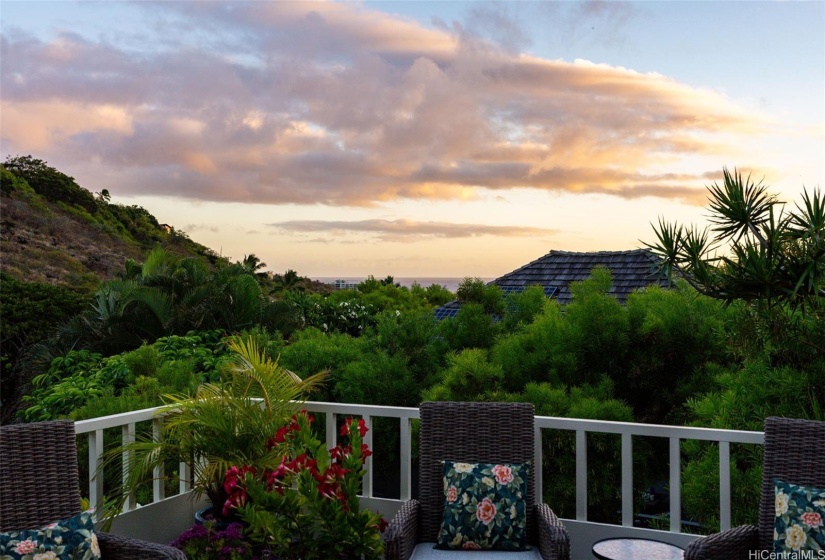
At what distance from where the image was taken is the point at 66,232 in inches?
918

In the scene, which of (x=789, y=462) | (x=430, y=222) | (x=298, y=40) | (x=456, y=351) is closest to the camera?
(x=789, y=462)

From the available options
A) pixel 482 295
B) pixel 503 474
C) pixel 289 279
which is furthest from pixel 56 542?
pixel 289 279

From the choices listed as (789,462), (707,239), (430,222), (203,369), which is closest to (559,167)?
(430,222)

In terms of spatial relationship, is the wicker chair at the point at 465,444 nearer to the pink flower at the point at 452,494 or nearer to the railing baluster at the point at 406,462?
the pink flower at the point at 452,494

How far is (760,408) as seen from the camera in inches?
173

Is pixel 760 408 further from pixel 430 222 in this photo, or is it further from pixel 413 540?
pixel 430 222

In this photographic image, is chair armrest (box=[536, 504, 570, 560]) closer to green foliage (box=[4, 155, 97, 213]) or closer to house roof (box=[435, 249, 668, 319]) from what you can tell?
house roof (box=[435, 249, 668, 319])

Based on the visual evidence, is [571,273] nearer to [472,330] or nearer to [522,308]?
[522,308]

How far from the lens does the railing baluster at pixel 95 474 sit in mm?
3498

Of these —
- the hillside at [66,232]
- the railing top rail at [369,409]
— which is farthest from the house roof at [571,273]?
the hillside at [66,232]

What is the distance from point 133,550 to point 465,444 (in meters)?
1.56

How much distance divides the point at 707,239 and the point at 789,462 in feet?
4.97

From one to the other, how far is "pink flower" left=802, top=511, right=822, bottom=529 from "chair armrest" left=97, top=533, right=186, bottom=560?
2.47m

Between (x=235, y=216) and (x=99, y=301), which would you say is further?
(x=235, y=216)
